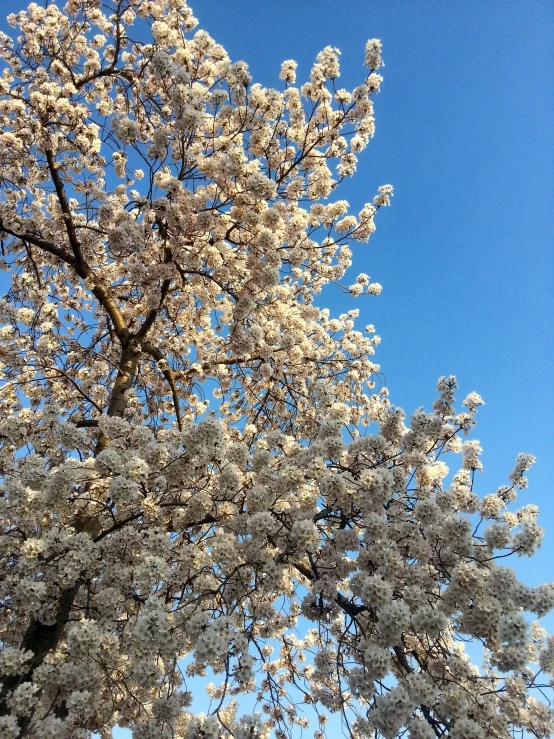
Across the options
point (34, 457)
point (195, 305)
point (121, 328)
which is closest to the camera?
point (34, 457)

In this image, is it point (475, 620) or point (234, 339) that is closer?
point (475, 620)

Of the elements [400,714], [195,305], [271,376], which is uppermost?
[195,305]

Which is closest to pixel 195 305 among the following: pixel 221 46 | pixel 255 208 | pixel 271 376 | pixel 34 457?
pixel 271 376

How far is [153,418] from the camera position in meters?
9.77

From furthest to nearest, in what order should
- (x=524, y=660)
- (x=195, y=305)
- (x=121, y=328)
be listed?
1. (x=195, y=305)
2. (x=121, y=328)
3. (x=524, y=660)

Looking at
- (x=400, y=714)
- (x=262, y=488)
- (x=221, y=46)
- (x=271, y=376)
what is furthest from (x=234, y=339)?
(x=400, y=714)

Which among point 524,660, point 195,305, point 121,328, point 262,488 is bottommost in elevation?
point 524,660

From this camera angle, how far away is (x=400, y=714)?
3926 millimetres

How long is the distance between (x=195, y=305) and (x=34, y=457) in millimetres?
5833

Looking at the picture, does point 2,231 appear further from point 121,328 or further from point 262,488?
point 262,488

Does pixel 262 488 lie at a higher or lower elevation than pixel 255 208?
lower

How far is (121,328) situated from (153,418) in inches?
77.3

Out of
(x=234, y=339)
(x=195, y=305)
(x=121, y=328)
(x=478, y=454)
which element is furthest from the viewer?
(x=195, y=305)

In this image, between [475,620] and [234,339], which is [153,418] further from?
[475,620]
